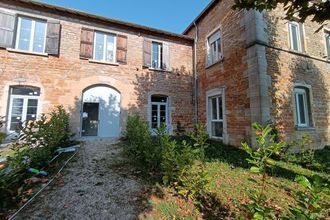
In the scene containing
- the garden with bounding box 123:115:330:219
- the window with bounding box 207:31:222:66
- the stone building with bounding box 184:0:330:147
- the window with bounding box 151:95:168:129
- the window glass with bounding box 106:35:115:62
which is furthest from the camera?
the window with bounding box 151:95:168:129

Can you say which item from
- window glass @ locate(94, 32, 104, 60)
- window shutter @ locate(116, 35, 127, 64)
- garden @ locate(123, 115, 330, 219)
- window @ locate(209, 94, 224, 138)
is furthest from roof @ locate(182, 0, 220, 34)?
garden @ locate(123, 115, 330, 219)

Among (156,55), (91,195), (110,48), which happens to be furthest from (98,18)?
(91,195)

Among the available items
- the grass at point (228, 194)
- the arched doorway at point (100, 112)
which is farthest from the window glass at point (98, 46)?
the grass at point (228, 194)

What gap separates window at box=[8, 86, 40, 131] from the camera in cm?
759

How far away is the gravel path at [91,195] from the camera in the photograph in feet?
9.45

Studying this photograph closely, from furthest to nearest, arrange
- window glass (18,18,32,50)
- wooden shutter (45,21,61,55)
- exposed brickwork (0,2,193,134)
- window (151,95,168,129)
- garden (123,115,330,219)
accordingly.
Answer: window (151,95,168,129), wooden shutter (45,21,61,55), window glass (18,18,32,50), exposed brickwork (0,2,193,134), garden (123,115,330,219)

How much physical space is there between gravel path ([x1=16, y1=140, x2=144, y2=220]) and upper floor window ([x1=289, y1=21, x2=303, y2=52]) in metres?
8.61

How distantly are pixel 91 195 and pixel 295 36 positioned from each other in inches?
391

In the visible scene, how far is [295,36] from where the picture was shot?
321 inches

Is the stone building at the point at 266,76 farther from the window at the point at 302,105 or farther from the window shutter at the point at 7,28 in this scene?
the window shutter at the point at 7,28

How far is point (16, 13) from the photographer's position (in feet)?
25.8

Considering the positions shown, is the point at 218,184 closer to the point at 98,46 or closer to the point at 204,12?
the point at 98,46

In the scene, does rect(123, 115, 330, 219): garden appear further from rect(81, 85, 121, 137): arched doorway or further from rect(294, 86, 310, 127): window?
rect(81, 85, 121, 137): arched doorway

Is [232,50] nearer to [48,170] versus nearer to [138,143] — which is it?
[138,143]
